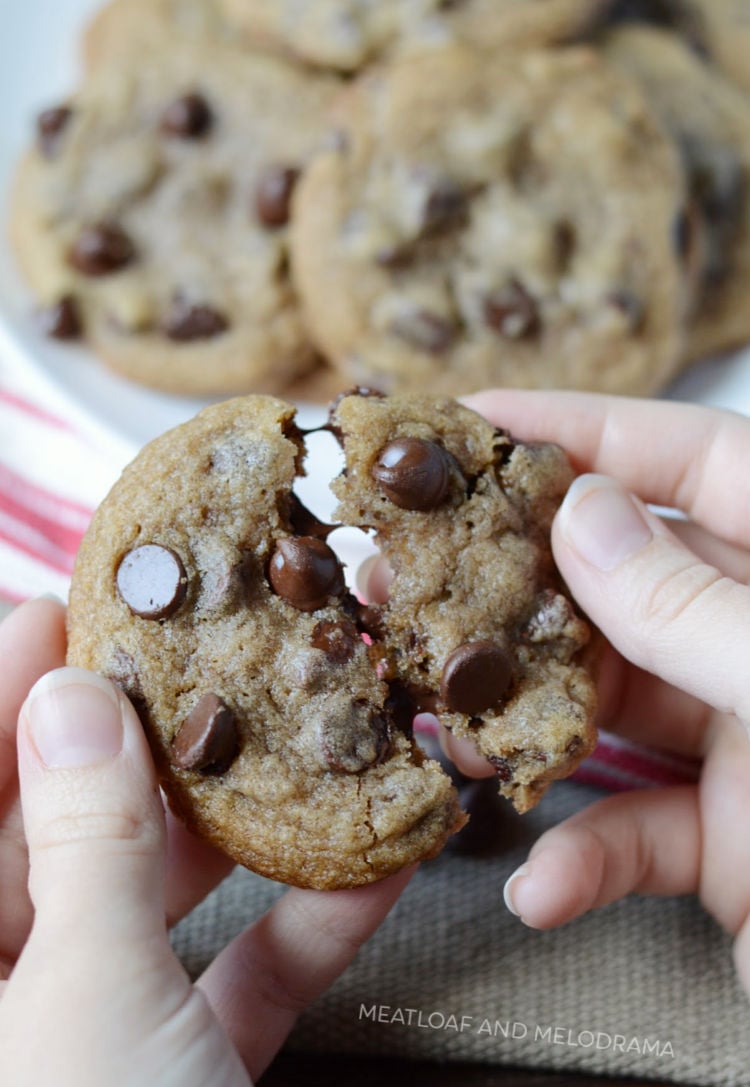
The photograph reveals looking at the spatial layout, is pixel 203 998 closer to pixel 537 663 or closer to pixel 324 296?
pixel 537 663

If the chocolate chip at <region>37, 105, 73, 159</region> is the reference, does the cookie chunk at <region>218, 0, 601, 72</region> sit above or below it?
Result: above

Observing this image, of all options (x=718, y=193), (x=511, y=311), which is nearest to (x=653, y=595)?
(x=511, y=311)

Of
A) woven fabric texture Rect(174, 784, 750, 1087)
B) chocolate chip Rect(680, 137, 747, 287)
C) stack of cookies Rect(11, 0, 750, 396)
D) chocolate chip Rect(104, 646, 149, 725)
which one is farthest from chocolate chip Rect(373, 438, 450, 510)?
chocolate chip Rect(680, 137, 747, 287)

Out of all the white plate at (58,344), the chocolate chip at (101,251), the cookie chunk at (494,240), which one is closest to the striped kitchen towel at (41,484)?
the white plate at (58,344)

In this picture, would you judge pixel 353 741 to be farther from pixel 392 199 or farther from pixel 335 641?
pixel 392 199

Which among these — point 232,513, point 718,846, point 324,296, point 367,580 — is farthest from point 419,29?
point 718,846

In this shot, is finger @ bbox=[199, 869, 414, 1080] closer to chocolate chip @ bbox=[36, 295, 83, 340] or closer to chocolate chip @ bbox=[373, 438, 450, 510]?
chocolate chip @ bbox=[373, 438, 450, 510]

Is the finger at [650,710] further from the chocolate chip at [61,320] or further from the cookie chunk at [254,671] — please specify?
the chocolate chip at [61,320]
